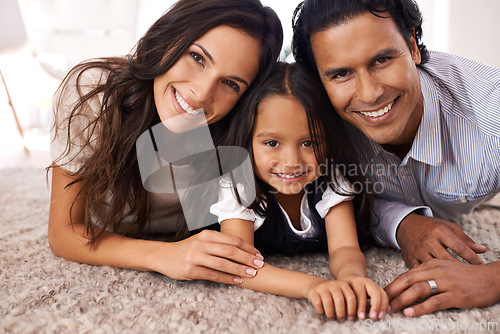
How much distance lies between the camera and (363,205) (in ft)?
4.19

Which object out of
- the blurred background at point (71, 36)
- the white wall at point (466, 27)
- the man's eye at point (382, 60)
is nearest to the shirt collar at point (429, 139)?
the man's eye at point (382, 60)

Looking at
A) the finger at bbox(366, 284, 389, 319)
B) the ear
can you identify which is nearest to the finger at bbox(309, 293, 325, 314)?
the finger at bbox(366, 284, 389, 319)

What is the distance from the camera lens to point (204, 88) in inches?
44.5

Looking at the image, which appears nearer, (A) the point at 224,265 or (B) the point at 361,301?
(B) the point at 361,301

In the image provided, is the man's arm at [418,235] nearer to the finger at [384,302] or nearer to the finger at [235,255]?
the finger at [384,302]

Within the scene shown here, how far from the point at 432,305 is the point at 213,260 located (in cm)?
47

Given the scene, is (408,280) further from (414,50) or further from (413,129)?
(414,50)

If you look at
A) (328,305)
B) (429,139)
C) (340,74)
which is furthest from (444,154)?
(328,305)

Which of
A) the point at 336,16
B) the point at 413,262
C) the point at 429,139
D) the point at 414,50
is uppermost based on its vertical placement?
the point at 336,16

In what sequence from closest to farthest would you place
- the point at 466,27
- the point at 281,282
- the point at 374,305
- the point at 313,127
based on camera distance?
1. the point at 374,305
2. the point at 281,282
3. the point at 313,127
4. the point at 466,27

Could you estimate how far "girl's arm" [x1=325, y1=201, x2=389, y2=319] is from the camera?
37.3 inches

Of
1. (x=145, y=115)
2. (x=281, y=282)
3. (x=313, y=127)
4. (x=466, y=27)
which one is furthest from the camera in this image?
(x=466, y=27)

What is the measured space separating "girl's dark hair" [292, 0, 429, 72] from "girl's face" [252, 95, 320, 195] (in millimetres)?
188

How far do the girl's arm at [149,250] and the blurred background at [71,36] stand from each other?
141 centimetres
